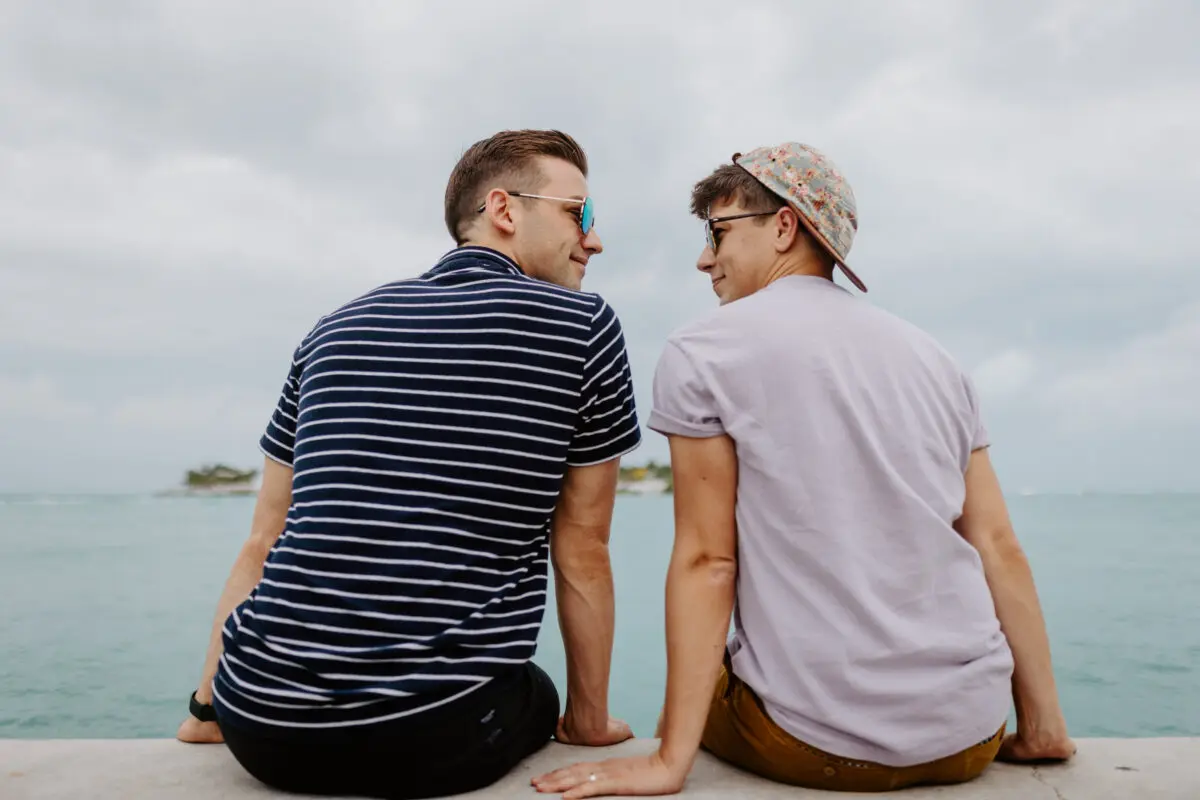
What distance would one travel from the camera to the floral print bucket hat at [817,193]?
2.27 metres

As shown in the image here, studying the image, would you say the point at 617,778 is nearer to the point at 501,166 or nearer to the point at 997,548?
the point at 997,548

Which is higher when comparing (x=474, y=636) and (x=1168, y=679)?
(x=474, y=636)

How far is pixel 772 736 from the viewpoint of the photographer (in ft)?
6.75

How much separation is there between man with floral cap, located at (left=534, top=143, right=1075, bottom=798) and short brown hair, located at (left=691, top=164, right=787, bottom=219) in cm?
29

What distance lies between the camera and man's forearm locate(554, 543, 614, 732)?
231cm

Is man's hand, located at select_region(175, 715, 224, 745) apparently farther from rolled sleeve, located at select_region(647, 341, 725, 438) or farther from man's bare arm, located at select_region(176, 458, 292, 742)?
rolled sleeve, located at select_region(647, 341, 725, 438)

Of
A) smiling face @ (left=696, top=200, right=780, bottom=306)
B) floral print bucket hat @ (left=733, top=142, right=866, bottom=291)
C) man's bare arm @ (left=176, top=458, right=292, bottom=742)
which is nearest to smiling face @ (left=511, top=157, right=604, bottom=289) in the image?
smiling face @ (left=696, top=200, right=780, bottom=306)

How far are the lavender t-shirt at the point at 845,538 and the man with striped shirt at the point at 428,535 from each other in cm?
29

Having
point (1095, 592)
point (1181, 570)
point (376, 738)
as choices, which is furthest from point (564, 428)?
point (1181, 570)

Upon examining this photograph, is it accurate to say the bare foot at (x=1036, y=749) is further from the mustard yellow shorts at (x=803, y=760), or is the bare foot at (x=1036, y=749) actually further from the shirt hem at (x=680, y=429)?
the shirt hem at (x=680, y=429)

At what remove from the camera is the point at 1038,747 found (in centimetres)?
230

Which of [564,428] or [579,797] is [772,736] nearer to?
[579,797]

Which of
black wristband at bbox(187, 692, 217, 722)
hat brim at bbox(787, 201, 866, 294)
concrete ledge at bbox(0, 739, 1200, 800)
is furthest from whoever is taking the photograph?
black wristband at bbox(187, 692, 217, 722)

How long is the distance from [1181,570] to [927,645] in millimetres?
26914
